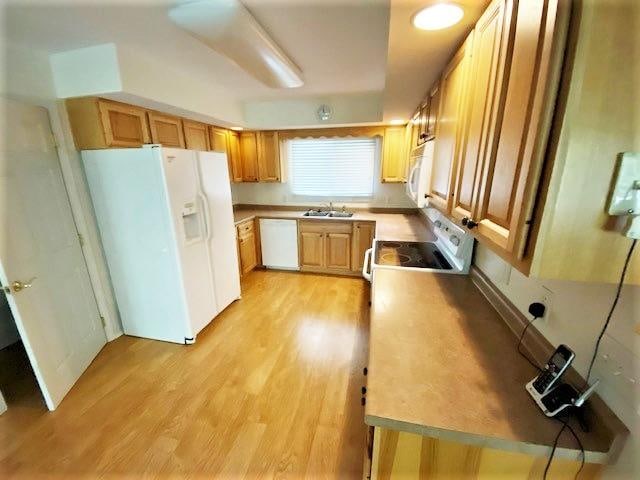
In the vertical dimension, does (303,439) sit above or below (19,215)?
below

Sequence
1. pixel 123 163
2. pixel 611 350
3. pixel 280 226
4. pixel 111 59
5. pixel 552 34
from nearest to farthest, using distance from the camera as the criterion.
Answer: pixel 552 34 < pixel 611 350 < pixel 111 59 < pixel 123 163 < pixel 280 226

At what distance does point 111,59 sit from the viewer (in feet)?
5.87

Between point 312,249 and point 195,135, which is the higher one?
point 195,135

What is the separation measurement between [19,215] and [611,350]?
288cm

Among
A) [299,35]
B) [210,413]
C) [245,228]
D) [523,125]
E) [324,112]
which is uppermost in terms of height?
[299,35]

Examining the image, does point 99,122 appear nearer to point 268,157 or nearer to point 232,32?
point 232,32

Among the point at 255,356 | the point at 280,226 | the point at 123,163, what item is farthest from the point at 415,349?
the point at 280,226

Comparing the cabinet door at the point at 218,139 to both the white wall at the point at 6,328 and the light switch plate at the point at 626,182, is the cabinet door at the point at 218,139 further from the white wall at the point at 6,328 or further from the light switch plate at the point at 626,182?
the light switch plate at the point at 626,182

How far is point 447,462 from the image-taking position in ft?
2.54

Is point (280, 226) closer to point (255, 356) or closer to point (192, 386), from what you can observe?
point (255, 356)

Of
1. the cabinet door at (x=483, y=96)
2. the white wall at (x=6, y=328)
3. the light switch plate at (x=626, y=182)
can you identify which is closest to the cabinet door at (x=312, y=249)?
the cabinet door at (x=483, y=96)

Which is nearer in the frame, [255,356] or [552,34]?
[552,34]

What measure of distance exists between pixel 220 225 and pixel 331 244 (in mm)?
1541

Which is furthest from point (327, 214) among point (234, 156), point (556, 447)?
point (556, 447)
